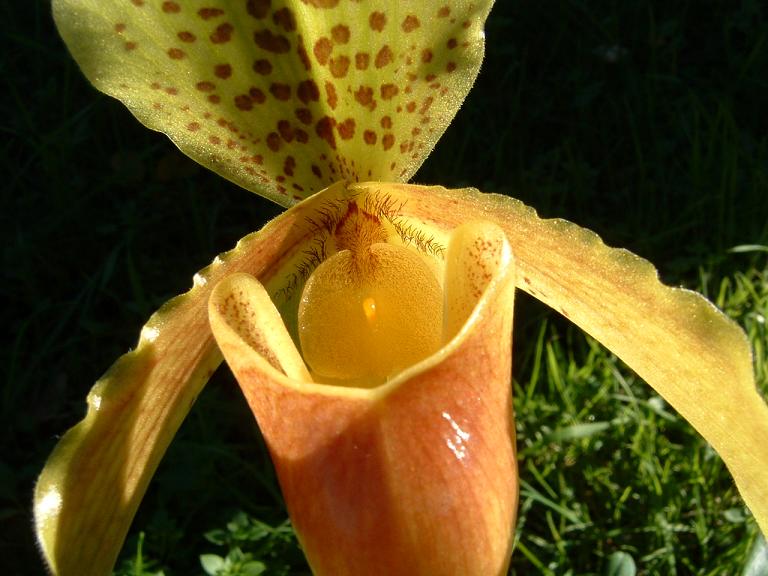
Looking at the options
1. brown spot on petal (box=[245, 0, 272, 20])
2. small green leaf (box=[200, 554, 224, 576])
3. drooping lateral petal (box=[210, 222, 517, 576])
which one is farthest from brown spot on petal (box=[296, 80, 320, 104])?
small green leaf (box=[200, 554, 224, 576])

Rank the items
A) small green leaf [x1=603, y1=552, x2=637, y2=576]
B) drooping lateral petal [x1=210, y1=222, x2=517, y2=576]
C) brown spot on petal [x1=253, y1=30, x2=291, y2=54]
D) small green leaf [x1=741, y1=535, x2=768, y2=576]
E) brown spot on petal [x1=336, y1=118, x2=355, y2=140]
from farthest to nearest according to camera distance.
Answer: small green leaf [x1=603, y1=552, x2=637, y2=576] < small green leaf [x1=741, y1=535, x2=768, y2=576] < brown spot on petal [x1=336, y1=118, x2=355, y2=140] < brown spot on petal [x1=253, y1=30, x2=291, y2=54] < drooping lateral petal [x1=210, y1=222, x2=517, y2=576]

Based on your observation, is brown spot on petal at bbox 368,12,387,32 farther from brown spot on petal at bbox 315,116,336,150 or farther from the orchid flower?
brown spot on petal at bbox 315,116,336,150

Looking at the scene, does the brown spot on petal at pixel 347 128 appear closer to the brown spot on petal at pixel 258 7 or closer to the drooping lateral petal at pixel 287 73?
the drooping lateral petal at pixel 287 73

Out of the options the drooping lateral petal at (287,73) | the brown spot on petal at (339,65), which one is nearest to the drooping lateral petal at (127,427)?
the drooping lateral petal at (287,73)

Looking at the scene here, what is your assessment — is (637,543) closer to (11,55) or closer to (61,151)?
(61,151)

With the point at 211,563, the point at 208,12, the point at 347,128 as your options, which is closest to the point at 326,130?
the point at 347,128

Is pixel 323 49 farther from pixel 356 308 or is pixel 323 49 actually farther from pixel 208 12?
pixel 356 308
